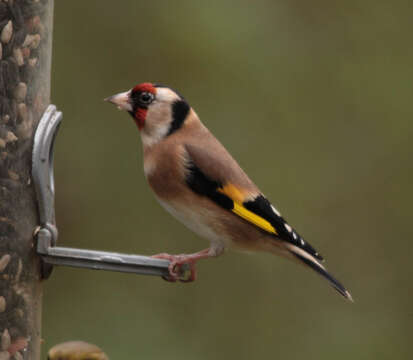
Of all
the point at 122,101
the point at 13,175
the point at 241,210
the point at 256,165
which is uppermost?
the point at 122,101

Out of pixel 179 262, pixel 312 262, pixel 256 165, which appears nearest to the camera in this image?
pixel 179 262

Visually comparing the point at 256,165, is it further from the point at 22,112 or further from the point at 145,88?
the point at 22,112

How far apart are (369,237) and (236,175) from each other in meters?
2.97

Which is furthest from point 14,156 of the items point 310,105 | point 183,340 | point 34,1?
point 310,105

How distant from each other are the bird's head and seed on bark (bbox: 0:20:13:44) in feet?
2.57

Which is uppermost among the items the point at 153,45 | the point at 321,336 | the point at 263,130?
the point at 153,45

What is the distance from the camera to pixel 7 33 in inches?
171

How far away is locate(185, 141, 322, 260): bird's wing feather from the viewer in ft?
16.4

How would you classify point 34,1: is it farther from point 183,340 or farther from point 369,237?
point 369,237

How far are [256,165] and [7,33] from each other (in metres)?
3.30

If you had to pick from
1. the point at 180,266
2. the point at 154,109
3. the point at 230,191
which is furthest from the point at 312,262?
the point at 154,109

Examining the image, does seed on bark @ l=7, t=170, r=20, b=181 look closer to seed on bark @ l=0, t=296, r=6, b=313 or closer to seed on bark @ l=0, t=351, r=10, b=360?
seed on bark @ l=0, t=296, r=6, b=313

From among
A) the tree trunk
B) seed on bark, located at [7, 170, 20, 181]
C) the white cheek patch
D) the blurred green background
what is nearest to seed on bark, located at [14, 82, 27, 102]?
the tree trunk

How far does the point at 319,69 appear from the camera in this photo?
7.81 meters
